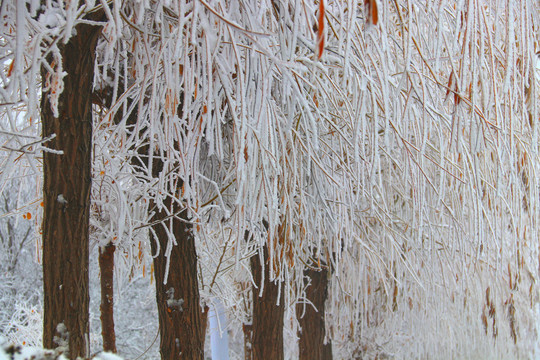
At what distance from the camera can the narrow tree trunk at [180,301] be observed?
3.55m

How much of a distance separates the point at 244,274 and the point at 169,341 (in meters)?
4.44

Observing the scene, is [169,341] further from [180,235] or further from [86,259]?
[86,259]

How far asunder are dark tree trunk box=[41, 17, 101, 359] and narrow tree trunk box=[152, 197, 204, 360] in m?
1.06

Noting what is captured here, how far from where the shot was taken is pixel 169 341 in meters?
3.56

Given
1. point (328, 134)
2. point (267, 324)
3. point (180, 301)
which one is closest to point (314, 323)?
point (267, 324)

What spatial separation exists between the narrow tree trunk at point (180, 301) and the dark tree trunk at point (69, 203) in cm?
106

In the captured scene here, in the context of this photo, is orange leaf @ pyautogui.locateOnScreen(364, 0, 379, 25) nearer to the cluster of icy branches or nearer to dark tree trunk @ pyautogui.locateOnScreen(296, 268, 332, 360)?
the cluster of icy branches

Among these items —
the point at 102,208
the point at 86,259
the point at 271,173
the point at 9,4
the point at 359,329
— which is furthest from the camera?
the point at 359,329

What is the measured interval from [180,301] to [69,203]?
1383mm

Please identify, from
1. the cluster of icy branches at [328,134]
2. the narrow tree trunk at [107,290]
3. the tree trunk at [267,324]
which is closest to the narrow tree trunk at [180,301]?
the cluster of icy branches at [328,134]

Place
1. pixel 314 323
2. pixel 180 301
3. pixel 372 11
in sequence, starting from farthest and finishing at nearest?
pixel 314 323
pixel 180 301
pixel 372 11

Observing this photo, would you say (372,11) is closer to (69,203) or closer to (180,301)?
(69,203)

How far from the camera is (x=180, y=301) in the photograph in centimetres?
359

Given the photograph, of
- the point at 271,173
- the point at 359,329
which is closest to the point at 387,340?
the point at 359,329
